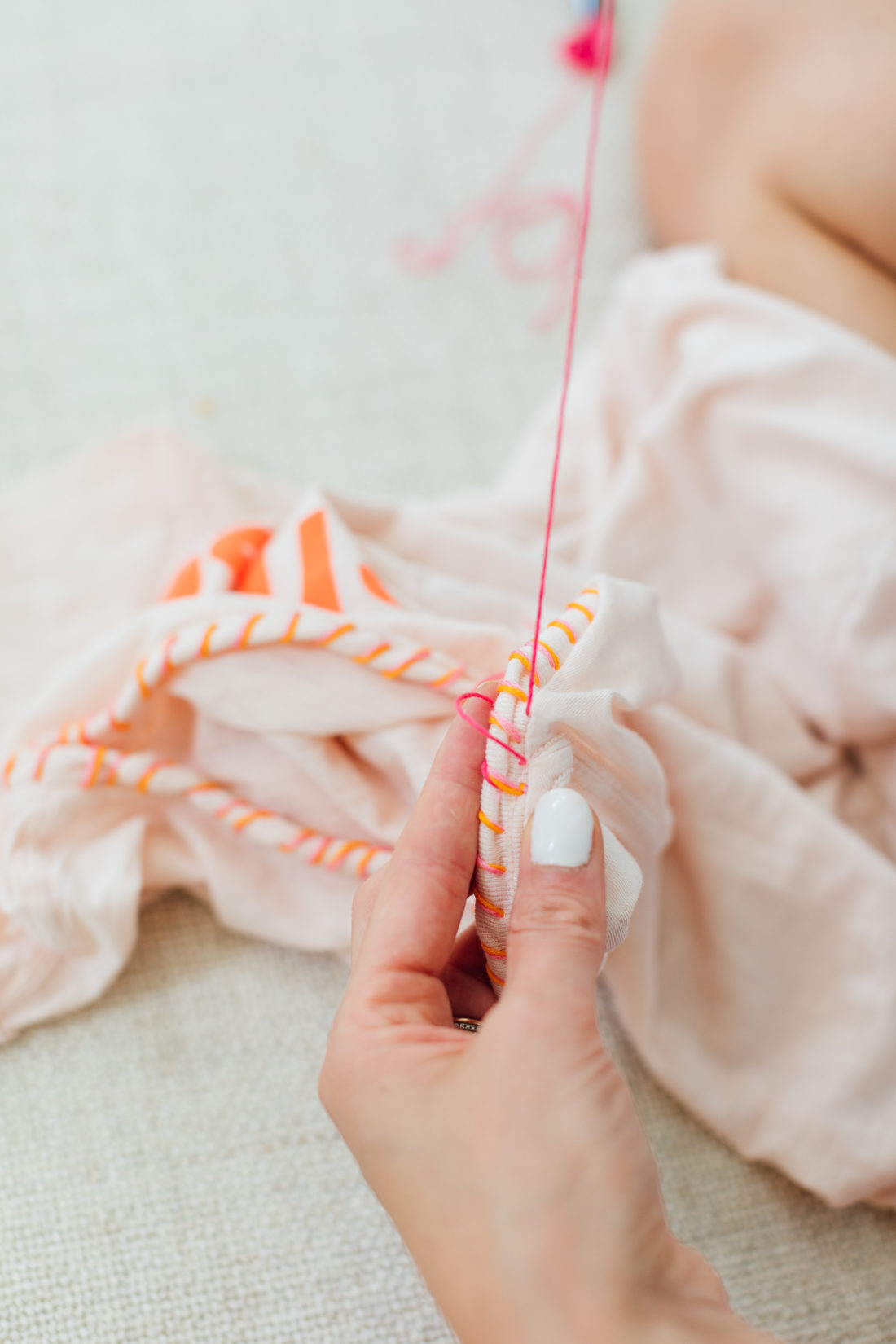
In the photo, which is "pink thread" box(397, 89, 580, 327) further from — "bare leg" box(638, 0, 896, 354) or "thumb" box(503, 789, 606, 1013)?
"thumb" box(503, 789, 606, 1013)

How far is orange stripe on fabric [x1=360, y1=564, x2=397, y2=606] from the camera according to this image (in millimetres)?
650

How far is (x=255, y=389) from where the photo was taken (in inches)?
36.7

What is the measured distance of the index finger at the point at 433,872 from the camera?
17.8 inches

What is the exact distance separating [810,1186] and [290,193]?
0.97 meters

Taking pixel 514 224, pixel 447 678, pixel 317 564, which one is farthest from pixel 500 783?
pixel 514 224

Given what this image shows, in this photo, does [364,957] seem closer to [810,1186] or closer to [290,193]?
[810,1186]

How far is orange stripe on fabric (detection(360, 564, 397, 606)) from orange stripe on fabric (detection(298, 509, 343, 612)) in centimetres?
2

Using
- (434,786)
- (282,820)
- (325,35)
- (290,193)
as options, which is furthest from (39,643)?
(325,35)

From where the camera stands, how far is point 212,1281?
1.88ft

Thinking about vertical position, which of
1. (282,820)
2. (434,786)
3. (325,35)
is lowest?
(282,820)

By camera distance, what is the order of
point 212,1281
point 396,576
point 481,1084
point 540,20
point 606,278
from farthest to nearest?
point 540,20 → point 606,278 → point 396,576 → point 212,1281 → point 481,1084

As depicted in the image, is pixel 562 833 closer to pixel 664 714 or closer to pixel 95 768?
pixel 664 714

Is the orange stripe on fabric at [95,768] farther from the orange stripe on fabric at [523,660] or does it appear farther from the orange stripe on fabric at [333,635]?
the orange stripe on fabric at [523,660]

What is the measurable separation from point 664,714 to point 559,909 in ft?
0.73
